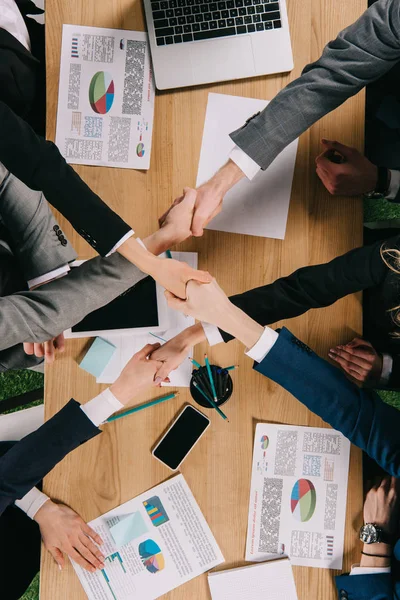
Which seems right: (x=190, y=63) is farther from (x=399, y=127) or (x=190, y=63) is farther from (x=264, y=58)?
(x=399, y=127)

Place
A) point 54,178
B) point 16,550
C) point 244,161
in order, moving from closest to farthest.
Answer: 1. point 54,178
2. point 244,161
3. point 16,550

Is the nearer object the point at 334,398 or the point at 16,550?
the point at 334,398

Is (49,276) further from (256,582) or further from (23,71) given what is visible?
(256,582)

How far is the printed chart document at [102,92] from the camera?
1.33 meters

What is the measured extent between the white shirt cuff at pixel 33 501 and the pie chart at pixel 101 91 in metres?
1.06

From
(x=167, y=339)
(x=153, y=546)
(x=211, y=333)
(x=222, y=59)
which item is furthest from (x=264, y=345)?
(x=222, y=59)

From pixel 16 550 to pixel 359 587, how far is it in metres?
1.01

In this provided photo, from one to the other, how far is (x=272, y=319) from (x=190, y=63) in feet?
2.37

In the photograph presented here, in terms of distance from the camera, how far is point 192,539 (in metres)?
1.31

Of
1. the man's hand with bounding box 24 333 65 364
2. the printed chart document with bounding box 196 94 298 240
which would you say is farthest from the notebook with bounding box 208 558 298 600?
the printed chart document with bounding box 196 94 298 240

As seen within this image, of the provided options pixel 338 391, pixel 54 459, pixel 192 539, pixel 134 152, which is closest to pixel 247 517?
pixel 192 539

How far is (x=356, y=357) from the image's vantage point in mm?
1340

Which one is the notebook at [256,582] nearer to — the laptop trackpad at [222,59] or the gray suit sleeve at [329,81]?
the gray suit sleeve at [329,81]

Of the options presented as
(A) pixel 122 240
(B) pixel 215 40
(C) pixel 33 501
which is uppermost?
(B) pixel 215 40
